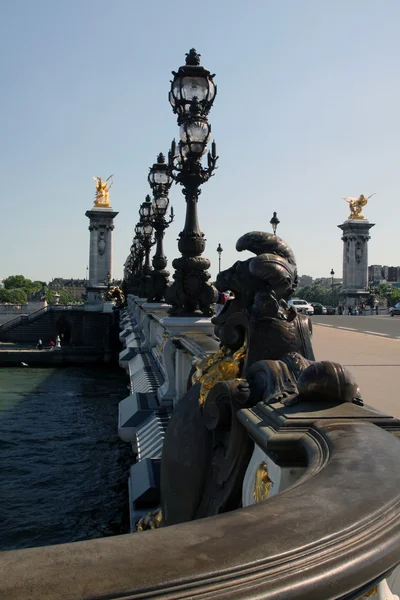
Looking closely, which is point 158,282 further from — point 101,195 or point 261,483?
point 101,195

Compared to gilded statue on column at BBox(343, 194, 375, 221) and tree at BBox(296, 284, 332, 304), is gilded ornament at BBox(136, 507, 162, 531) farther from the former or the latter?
tree at BBox(296, 284, 332, 304)

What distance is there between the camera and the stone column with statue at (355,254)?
65.1 meters

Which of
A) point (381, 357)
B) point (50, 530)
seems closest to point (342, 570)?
point (50, 530)

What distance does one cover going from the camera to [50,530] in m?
7.52

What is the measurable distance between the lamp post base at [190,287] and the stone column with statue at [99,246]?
68501mm

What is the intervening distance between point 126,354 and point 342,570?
1306 centimetres

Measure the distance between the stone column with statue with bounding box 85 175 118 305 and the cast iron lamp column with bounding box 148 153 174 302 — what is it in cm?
6277

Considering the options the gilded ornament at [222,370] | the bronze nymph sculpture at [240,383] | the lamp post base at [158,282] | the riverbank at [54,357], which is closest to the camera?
the bronze nymph sculpture at [240,383]

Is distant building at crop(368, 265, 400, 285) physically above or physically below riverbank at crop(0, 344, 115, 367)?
above

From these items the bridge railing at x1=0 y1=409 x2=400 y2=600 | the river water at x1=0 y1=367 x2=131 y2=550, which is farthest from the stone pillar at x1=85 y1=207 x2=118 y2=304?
the bridge railing at x1=0 y1=409 x2=400 y2=600

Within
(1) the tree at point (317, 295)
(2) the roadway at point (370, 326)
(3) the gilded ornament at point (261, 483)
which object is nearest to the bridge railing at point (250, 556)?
(3) the gilded ornament at point (261, 483)

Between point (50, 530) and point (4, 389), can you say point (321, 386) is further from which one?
point (4, 389)

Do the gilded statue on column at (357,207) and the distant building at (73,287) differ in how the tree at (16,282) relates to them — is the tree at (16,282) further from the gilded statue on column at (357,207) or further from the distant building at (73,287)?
the gilded statue on column at (357,207)

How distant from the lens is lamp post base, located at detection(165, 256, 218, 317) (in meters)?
7.65
